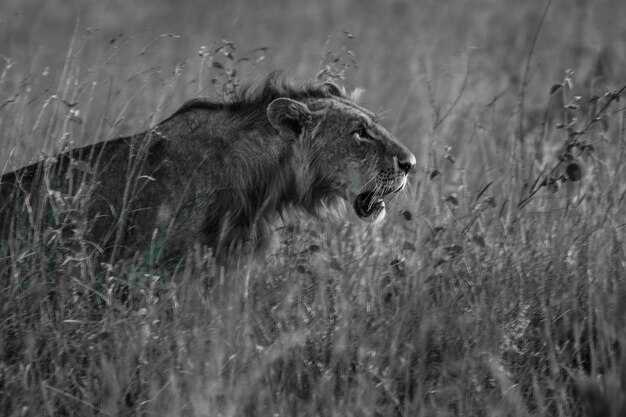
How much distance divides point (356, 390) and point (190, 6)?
12.1 meters

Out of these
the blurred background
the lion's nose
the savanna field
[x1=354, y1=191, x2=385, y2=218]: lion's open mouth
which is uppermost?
the blurred background

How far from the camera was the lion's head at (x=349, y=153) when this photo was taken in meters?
5.50

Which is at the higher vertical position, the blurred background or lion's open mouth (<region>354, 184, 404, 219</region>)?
the blurred background

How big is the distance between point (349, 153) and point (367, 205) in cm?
29

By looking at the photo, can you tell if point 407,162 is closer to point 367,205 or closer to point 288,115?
point 367,205

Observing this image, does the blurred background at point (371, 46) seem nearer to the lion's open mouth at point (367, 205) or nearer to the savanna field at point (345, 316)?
the lion's open mouth at point (367, 205)

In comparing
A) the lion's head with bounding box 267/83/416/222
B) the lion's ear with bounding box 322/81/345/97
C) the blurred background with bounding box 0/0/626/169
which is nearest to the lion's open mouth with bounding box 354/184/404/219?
the lion's head with bounding box 267/83/416/222

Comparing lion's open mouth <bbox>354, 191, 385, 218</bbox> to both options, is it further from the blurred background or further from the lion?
the blurred background

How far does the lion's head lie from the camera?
5.50 metres

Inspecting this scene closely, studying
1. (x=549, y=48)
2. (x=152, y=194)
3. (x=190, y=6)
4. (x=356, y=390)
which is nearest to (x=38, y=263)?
(x=152, y=194)

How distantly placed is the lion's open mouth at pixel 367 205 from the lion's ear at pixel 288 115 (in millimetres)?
464

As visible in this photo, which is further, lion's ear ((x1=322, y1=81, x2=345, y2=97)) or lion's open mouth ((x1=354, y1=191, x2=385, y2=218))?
lion's ear ((x1=322, y1=81, x2=345, y2=97))

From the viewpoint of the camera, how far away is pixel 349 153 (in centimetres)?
559

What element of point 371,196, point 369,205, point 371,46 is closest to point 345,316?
point 369,205
